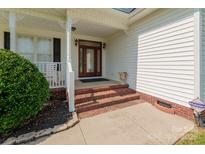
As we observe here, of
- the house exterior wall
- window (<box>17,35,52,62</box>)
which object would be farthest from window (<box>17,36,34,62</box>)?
the house exterior wall

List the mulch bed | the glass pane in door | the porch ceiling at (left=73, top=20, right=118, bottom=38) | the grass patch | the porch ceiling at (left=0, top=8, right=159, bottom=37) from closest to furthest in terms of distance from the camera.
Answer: the grass patch < the mulch bed < the porch ceiling at (left=0, top=8, right=159, bottom=37) < the porch ceiling at (left=73, top=20, right=118, bottom=38) < the glass pane in door

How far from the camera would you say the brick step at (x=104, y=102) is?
5.08 metres

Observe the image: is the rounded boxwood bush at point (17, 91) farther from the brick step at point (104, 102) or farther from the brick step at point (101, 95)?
the brick step at point (101, 95)

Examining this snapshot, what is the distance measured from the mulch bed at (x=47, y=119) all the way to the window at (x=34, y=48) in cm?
309

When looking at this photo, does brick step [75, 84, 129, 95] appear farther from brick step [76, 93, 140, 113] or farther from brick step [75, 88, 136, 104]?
brick step [76, 93, 140, 113]

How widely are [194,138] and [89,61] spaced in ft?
23.2

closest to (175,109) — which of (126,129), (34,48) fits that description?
(126,129)

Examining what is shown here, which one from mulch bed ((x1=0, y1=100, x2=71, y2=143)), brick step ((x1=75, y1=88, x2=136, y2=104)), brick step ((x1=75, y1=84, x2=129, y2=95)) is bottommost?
mulch bed ((x1=0, y1=100, x2=71, y2=143))

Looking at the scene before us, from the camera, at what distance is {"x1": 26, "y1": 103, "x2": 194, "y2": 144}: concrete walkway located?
10.8 feet

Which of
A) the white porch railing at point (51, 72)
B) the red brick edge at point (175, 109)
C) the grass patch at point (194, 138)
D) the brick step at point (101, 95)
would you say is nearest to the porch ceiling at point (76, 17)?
the white porch railing at point (51, 72)

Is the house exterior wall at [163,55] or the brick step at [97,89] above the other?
the house exterior wall at [163,55]

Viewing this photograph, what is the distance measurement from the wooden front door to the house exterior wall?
2.37 meters

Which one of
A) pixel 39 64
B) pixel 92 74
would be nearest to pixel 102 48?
pixel 92 74

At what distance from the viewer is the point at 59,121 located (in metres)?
4.19
